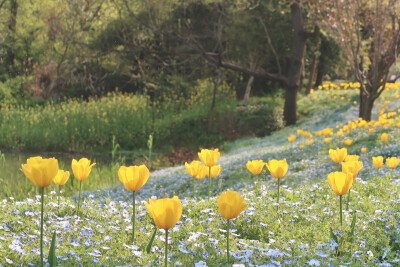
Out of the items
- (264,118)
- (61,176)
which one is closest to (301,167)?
(61,176)

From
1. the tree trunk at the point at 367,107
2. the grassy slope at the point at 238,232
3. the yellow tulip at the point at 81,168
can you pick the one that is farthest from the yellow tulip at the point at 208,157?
the tree trunk at the point at 367,107

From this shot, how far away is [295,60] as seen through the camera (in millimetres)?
16031

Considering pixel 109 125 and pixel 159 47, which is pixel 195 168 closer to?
pixel 109 125

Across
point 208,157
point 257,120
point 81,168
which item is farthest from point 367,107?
point 81,168

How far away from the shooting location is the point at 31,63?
23906mm

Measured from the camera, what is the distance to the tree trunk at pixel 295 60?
51.6 feet

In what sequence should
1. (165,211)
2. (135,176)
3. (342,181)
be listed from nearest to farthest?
(165,211)
(135,176)
(342,181)

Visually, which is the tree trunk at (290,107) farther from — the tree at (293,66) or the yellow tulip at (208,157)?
the yellow tulip at (208,157)

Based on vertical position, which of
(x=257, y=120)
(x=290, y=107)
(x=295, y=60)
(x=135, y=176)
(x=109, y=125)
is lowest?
(x=109, y=125)

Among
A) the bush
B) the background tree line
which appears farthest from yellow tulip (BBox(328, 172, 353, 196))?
the bush

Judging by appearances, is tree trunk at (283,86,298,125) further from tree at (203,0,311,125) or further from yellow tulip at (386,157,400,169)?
yellow tulip at (386,157,400,169)

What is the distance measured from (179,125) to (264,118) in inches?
132

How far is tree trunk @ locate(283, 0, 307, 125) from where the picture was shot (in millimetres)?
15742

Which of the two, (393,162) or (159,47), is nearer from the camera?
(393,162)
